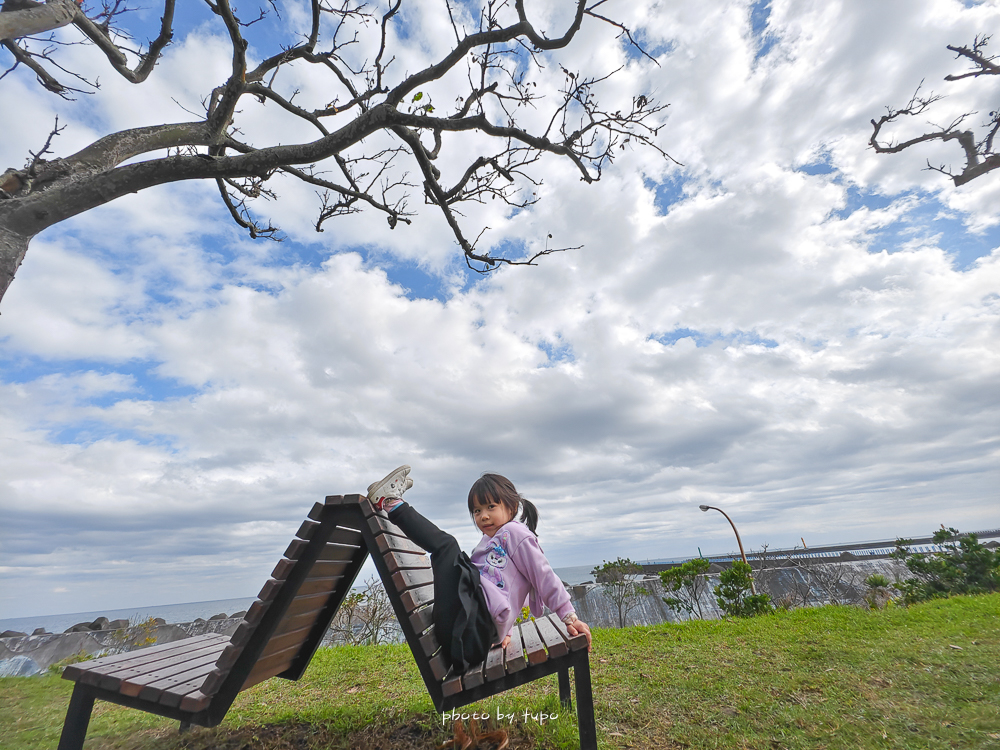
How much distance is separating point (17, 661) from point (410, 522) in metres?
8.09

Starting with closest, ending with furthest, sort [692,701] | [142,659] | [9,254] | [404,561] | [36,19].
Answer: [404,561]
[142,659]
[9,254]
[692,701]
[36,19]

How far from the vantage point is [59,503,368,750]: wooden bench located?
6.91 feet

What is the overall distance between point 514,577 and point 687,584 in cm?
740

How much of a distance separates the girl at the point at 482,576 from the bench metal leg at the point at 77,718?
158 cm

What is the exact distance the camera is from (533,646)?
225 centimetres

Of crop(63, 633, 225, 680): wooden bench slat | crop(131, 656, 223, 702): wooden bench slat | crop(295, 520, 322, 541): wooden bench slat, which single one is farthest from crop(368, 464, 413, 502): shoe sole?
crop(63, 633, 225, 680): wooden bench slat

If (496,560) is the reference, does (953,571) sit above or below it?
below

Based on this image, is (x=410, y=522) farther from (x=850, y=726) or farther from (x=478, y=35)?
(x=478, y=35)

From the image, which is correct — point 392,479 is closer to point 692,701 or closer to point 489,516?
point 489,516

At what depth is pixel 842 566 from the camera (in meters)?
10.5

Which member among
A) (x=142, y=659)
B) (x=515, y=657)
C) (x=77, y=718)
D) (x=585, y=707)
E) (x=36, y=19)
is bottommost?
(x=585, y=707)

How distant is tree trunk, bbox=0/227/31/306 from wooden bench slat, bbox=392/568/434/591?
333cm

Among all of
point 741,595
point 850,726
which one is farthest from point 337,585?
point 741,595

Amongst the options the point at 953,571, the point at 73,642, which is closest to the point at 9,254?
the point at 73,642
